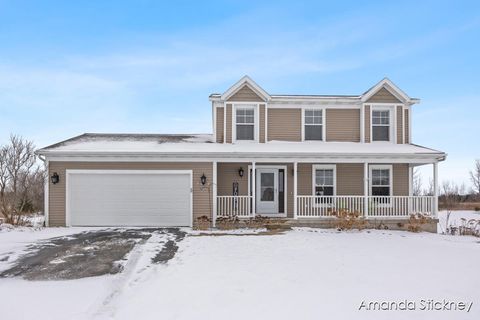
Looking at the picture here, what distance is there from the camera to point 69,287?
598 centimetres

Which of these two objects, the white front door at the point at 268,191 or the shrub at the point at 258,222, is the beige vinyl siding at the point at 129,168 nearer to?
the shrub at the point at 258,222

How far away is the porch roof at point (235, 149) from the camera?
13.0 m

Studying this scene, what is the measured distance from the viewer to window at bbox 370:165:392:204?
14.6 metres

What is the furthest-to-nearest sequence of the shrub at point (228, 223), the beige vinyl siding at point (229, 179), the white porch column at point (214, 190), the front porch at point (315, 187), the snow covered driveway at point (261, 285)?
the beige vinyl siding at point (229, 179) < the front porch at point (315, 187) < the white porch column at point (214, 190) < the shrub at point (228, 223) < the snow covered driveway at point (261, 285)

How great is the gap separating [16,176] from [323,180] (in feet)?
41.5

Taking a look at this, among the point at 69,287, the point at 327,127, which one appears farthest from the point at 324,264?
the point at 327,127

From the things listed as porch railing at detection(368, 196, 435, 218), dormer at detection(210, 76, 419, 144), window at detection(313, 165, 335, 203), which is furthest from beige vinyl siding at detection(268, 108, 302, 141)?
porch railing at detection(368, 196, 435, 218)

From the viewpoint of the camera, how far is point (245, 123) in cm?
1512

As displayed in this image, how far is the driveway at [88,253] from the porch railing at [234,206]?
7.30 ft

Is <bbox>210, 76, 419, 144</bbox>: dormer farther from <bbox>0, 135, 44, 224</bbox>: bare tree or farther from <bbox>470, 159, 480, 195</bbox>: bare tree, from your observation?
<bbox>470, 159, 480, 195</bbox>: bare tree

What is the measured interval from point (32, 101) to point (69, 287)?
1719cm

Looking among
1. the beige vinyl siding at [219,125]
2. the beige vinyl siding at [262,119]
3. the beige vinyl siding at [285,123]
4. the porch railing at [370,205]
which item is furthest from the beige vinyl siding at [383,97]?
the beige vinyl siding at [219,125]

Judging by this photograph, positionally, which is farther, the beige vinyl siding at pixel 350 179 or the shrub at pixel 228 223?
the beige vinyl siding at pixel 350 179

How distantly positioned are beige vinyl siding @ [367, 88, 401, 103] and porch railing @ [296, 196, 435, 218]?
4352 millimetres
